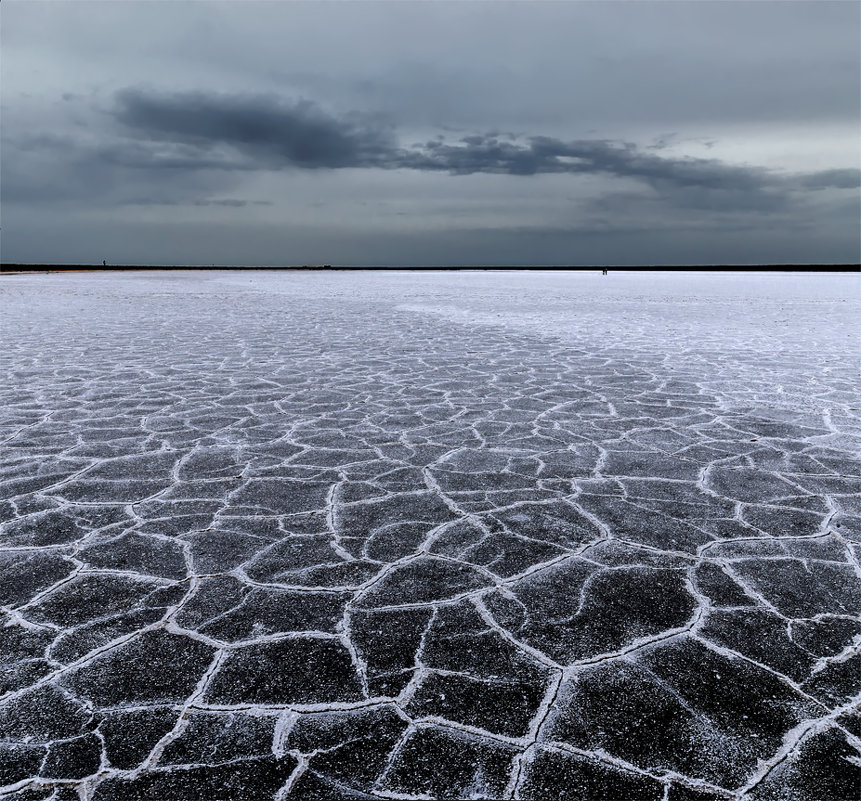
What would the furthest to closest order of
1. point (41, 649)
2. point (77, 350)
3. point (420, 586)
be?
point (77, 350) < point (420, 586) < point (41, 649)

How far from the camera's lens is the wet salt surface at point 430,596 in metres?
1.66

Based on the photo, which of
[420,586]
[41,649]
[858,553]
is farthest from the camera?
[858,553]

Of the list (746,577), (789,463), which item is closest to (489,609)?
(746,577)

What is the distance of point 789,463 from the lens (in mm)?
3875

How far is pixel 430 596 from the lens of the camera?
2.41 m

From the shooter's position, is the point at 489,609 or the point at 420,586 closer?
→ the point at 489,609

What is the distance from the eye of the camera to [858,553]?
8.97 ft

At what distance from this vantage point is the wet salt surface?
1.66 metres

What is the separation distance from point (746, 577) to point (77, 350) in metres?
8.14

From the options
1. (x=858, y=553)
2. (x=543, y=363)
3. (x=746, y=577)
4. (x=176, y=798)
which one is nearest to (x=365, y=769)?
(x=176, y=798)

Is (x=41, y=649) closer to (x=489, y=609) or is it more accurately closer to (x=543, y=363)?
(x=489, y=609)

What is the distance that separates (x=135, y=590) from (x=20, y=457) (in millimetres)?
2051

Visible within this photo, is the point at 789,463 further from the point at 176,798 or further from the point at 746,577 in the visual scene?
the point at 176,798

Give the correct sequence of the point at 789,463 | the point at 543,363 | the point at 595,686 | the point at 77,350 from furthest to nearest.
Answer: the point at 77,350
the point at 543,363
the point at 789,463
the point at 595,686
